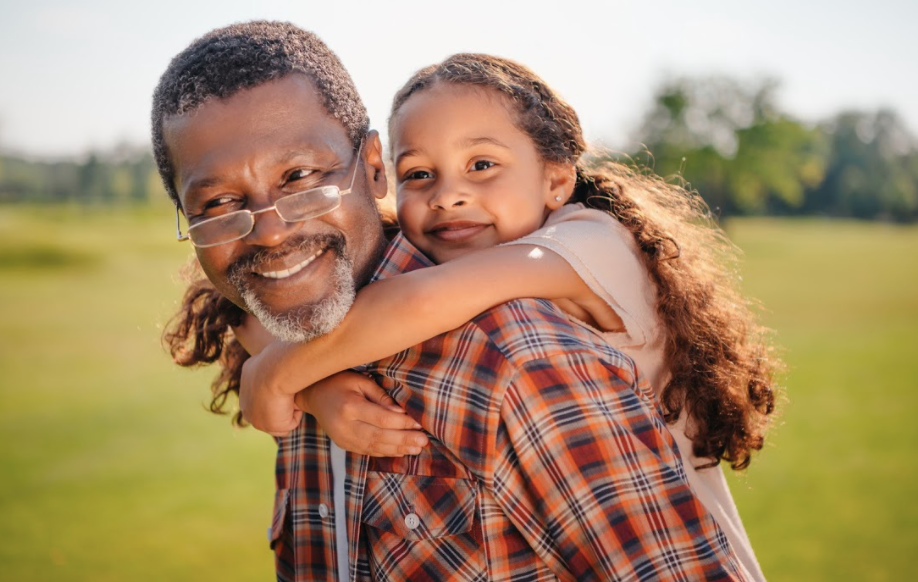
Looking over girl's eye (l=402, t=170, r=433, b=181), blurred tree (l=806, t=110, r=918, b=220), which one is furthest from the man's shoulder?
blurred tree (l=806, t=110, r=918, b=220)

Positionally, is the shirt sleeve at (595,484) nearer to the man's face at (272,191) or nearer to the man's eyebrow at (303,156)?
the man's face at (272,191)

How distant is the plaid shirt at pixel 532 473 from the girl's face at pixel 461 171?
743mm

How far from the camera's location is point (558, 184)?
9.04ft

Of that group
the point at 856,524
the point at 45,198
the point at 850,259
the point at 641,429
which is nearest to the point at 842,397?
the point at 856,524

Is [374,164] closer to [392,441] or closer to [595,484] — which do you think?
[392,441]

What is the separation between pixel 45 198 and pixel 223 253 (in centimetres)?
4470

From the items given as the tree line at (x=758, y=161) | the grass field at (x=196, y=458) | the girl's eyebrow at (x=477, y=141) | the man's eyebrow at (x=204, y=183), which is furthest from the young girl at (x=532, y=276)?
the tree line at (x=758, y=161)

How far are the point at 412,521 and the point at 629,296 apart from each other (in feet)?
3.07

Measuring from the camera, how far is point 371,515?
6.24ft

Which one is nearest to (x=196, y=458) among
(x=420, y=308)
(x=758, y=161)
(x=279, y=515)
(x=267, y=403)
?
(x=279, y=515)

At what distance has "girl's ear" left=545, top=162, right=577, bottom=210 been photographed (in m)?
2.72

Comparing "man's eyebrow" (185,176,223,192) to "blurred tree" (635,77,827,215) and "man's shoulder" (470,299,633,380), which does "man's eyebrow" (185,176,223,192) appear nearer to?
"man's shoulder" (470,299,633,380)

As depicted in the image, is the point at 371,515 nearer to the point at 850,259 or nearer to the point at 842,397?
the point at 842,397

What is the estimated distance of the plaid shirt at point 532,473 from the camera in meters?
1.57
